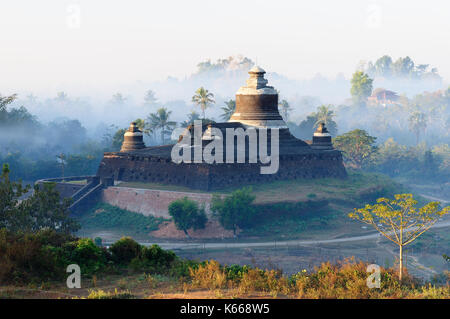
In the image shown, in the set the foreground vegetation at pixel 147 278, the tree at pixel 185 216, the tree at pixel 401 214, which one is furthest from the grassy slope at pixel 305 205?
the foreground vegetation at pixel 147 278

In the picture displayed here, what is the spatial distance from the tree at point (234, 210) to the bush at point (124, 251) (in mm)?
28022

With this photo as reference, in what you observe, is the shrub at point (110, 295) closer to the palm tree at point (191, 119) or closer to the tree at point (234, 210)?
the tree at point (234, 210)

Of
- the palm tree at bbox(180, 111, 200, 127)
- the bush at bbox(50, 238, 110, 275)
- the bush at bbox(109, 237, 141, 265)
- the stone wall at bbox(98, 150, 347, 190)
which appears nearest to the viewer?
the bush at bbox(50, 238, 110, 275)

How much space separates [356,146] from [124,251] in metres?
65.2

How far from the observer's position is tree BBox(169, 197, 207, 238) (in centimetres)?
5575

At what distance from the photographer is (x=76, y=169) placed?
83688 millimetres

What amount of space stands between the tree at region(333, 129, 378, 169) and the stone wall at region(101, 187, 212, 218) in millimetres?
34890

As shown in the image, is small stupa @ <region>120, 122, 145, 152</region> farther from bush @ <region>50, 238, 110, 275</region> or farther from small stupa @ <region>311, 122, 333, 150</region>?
bush @ <region>50, 238, 110, 275</region>

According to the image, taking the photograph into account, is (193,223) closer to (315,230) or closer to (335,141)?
(315,230)

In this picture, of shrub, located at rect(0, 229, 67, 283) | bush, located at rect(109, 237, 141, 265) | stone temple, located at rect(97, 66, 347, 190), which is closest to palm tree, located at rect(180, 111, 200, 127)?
stone temple, located at rect(97, 66, 347, 190)

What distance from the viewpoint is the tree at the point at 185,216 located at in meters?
55.8

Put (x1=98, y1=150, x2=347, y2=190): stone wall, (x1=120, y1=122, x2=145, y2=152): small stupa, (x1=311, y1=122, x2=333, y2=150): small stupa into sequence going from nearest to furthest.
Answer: (x1=98, y1=150, x2=347, y2=190): stone wall
(x1=120, y1=122, x2=145, y2=152): small stupa
(x1=311, y1=122, x2=333, y2=150): small stupa

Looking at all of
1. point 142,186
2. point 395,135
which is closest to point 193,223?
point 142,186

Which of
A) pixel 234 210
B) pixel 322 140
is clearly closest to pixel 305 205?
pixel 234 210
